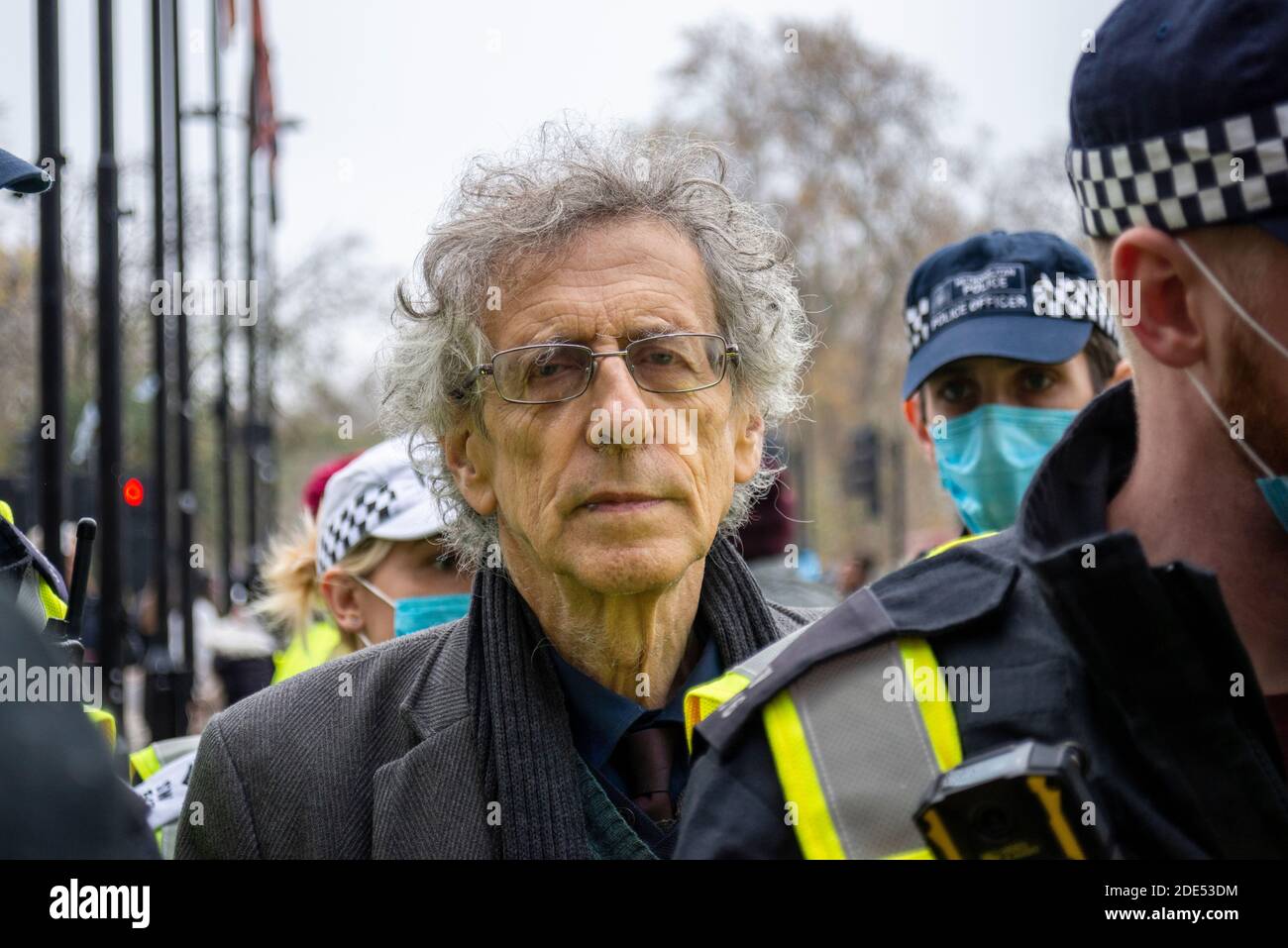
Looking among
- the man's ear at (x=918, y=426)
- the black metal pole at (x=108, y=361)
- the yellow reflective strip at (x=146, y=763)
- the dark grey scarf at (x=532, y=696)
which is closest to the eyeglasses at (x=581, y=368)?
the dark grey scarf at (x=532, y=696)

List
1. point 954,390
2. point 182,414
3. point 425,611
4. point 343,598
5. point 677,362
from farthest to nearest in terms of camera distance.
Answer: point 182,414 < point 343,598 < point 425,611 < point 954,390 < point 677,362

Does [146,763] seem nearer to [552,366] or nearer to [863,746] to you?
[552,366]

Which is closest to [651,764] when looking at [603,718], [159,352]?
[603,718]

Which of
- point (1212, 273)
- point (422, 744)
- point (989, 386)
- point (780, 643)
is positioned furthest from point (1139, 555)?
point (989, 386)

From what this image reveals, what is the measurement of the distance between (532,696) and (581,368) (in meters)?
0.54

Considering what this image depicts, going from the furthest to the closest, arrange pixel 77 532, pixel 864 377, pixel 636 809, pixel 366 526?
pixel 864 377 < pixel 366 526 < pixel 77 532 < pixel 636 809

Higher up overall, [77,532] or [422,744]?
[77,532]

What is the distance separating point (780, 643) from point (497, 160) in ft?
4.74

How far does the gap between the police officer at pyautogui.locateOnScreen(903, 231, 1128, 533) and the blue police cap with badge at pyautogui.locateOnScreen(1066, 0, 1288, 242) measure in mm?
2103

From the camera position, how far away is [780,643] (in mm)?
1792

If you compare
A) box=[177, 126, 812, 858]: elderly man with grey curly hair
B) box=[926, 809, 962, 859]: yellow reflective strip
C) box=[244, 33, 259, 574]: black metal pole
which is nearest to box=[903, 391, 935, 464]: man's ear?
box=[177, 126, 812, 858]: elderly man with grey curly hair

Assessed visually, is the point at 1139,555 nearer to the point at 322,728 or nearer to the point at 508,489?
the point at 508,489

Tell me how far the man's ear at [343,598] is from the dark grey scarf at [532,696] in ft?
4.78

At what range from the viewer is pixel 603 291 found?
2.58 metres
